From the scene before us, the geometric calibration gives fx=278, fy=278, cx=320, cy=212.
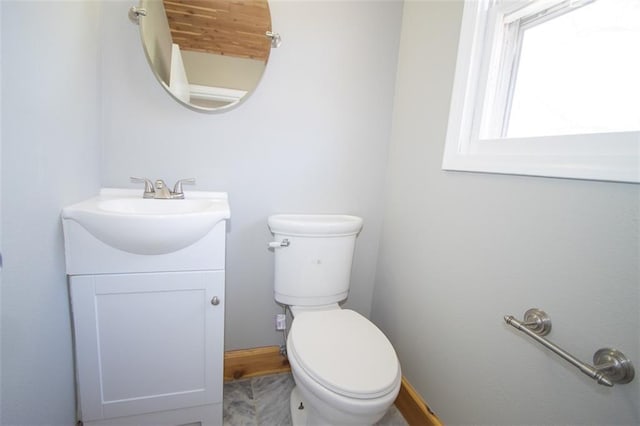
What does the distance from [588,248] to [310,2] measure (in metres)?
1.31

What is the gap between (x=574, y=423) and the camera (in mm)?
641

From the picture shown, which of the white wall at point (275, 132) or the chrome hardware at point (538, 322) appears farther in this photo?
the white wall at point (275, 132)

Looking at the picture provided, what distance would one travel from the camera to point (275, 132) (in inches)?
49.0

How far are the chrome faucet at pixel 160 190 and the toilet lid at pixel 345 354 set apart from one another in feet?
2.25

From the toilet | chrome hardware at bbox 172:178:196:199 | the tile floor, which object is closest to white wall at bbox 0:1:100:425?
chrome hardware at bbox 172:178:196:199

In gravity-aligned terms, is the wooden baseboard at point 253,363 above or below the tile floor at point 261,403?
above

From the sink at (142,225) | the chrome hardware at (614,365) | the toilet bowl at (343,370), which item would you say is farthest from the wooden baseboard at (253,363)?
the chrome hardware at (614,365)

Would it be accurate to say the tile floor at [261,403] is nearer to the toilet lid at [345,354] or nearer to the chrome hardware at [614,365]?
the toilet lid at [345,354]

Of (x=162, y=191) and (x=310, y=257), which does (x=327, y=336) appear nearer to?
(x=310, y=257)

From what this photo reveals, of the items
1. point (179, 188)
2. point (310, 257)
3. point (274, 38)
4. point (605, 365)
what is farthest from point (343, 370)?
point (274, 38)

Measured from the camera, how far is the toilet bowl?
773mm

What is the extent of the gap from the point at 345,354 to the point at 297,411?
507mm

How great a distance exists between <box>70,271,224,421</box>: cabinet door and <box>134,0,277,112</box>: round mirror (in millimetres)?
710

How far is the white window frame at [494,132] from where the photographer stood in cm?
65
